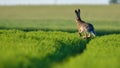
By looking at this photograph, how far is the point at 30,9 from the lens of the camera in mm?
72250


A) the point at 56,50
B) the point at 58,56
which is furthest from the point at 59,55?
the point at 56,50

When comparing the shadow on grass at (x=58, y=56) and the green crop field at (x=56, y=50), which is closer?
the green crop field at (x=56, y=50)

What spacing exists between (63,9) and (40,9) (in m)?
3.15

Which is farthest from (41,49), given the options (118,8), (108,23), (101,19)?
(118,8)

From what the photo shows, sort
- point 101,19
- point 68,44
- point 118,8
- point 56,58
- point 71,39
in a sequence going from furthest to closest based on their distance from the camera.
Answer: point 118,8
point 101,19
point 71,39
point 68,44
point 56,58

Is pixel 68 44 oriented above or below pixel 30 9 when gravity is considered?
above

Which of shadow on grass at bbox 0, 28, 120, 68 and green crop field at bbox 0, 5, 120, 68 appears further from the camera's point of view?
shadow on grass at bbox 0, 28, 120, 68

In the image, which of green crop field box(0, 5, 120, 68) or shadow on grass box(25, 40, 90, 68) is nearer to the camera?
green crop field box(0, 5, 120, 68)

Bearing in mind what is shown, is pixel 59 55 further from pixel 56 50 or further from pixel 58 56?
pixel 56 50

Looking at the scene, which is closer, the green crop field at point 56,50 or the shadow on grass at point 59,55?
the green crop field at point 56,50

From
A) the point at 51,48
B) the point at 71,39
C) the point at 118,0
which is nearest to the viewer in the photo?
the point at 51,48

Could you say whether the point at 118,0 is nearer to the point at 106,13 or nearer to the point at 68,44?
the point at 106,13

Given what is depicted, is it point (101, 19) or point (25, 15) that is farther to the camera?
point (25, 15)

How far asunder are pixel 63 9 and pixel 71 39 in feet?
174
